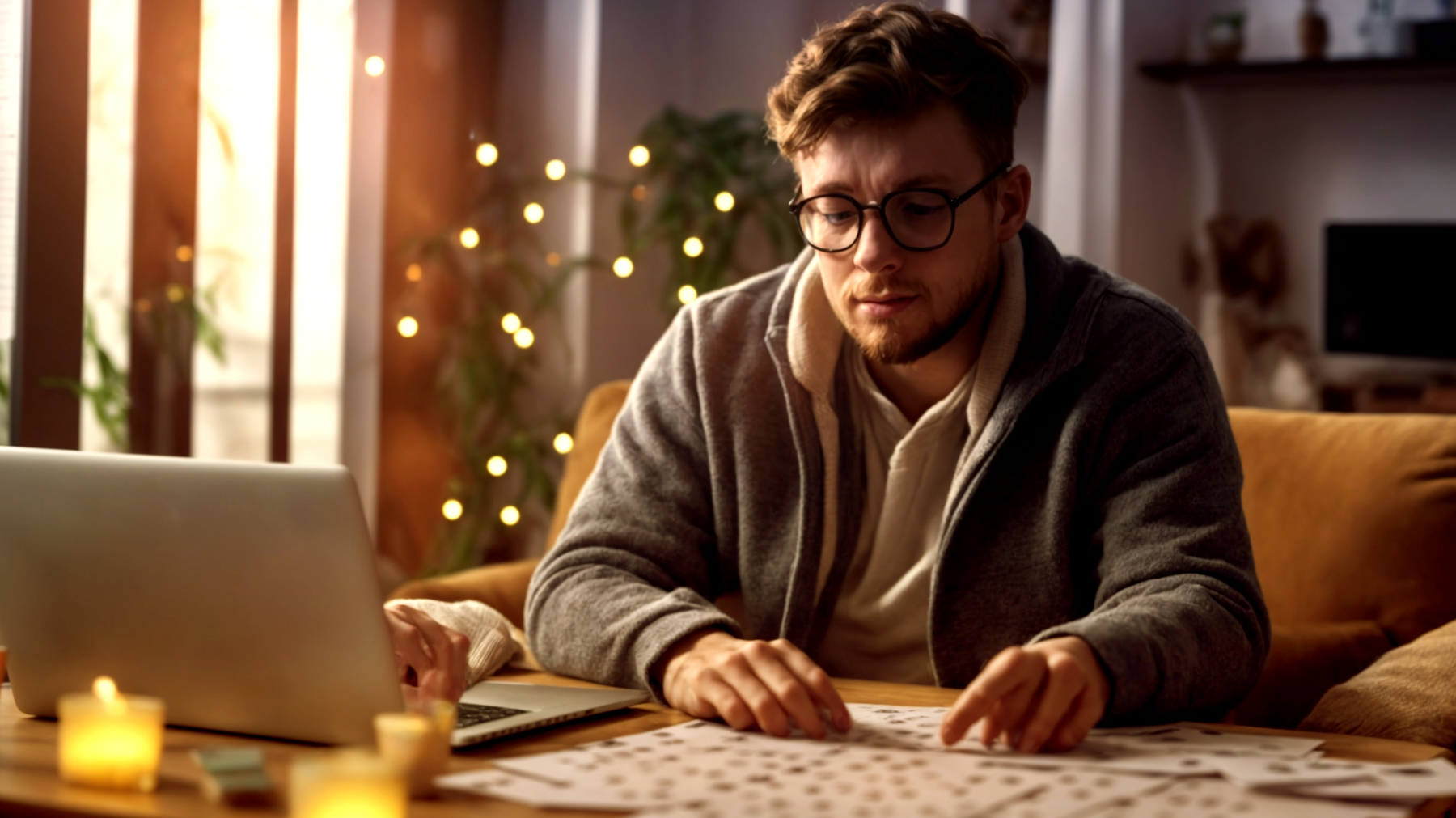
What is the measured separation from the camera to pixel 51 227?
2139 mm

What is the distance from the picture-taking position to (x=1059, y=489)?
1364 mm

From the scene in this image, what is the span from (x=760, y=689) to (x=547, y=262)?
8.56 ft

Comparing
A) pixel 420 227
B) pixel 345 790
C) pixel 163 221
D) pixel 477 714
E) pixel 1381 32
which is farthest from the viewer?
pixel 1381 32

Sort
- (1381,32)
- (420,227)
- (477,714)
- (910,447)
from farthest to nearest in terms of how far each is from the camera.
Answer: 1. (1381,32)
2. (420,227)
3. (910,447)
4. (477,714)

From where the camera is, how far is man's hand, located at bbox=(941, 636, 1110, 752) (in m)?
0.94

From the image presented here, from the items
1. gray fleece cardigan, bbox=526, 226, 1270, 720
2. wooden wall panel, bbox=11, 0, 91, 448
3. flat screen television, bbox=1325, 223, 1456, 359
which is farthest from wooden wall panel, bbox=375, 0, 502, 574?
flat screen television, bbox=1325, 223, 1456, 359

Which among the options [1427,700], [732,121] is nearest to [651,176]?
[732,121]

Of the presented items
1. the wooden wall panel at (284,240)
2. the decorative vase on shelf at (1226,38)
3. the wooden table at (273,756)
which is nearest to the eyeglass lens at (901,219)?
the wooden table at (273,756)

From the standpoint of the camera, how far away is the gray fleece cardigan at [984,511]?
1.19 meters

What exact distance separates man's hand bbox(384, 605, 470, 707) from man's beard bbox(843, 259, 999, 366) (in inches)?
21.9

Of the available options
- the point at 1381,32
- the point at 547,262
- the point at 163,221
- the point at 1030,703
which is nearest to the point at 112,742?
the point at 1030,703

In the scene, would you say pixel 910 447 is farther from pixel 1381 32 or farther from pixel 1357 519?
pixel 1381 32

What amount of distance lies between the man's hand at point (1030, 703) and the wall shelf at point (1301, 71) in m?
3.68

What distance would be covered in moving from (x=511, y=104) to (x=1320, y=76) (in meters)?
2.57
